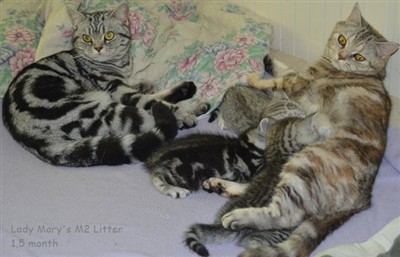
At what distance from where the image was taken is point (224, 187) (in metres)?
1.81

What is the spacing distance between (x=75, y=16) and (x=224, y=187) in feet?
3.96

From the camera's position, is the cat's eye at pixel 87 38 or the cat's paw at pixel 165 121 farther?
the cat's eye at pixel 87 38

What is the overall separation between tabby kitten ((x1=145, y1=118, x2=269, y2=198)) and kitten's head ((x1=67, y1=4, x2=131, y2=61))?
75cm

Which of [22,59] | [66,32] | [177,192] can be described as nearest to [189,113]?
[177,192]

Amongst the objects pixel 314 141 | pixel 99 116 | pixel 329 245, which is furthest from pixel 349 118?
pixel 99 116

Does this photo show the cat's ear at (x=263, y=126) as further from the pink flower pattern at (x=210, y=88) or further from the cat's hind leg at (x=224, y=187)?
the pink flower pattern at (x=210, y=88)

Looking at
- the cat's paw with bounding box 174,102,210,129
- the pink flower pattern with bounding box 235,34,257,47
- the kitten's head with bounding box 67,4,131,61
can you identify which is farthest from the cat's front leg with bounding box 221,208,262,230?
the kitten's head with bounding box 67,4,131,61

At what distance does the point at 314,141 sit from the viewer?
1.81 m

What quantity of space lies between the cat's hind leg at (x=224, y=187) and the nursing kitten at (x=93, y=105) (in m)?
0.27

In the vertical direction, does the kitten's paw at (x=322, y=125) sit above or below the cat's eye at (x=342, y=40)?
below

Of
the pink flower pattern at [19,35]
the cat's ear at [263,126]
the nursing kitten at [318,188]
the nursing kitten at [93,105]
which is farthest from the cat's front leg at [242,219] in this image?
the pink flower pattern at [19,35]

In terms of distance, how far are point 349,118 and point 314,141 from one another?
5.7 inches

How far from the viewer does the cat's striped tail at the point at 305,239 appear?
57.5 inches

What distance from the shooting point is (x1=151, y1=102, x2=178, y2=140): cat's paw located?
6.52 feet
